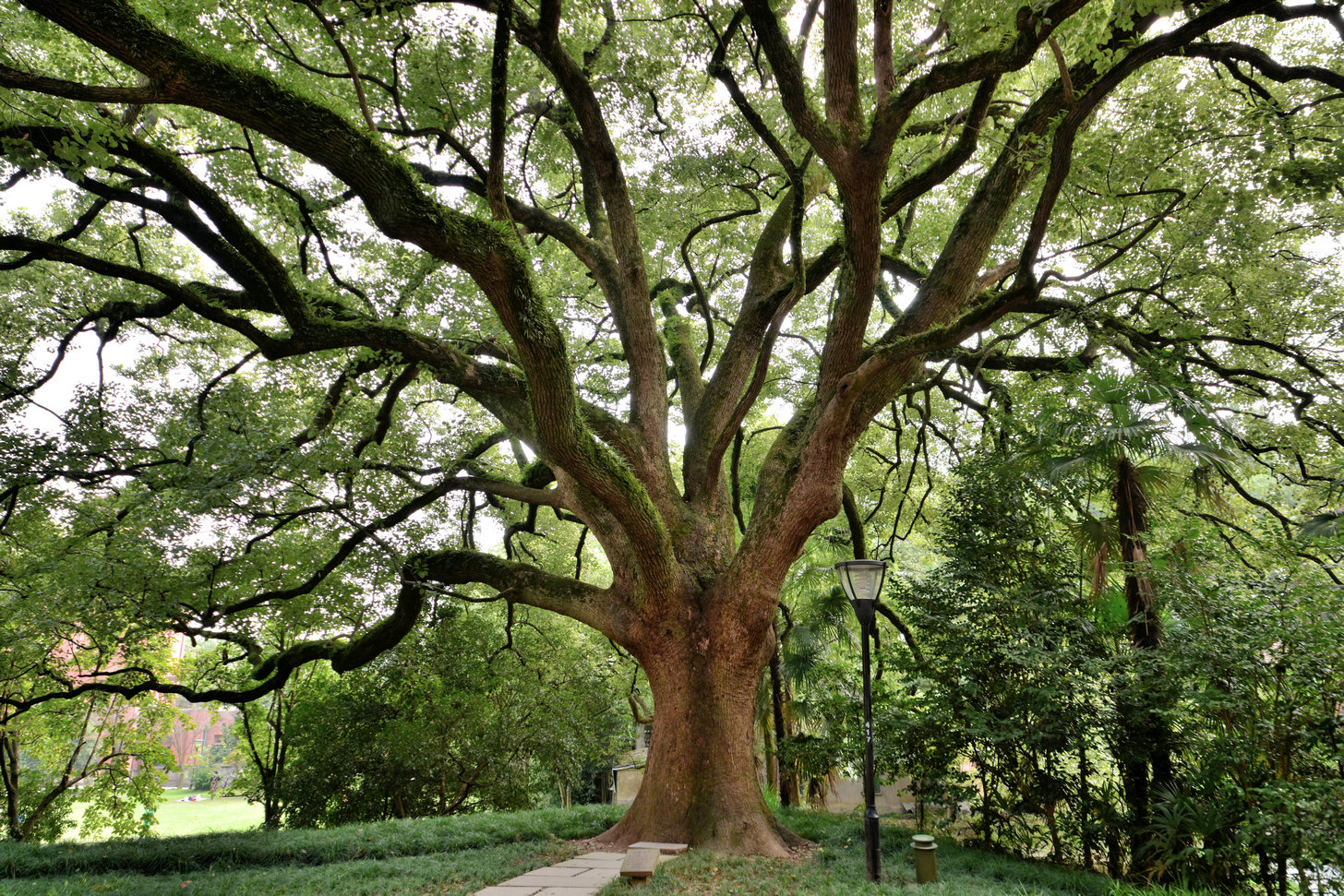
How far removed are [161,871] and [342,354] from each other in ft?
18.5

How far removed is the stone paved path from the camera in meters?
4.83

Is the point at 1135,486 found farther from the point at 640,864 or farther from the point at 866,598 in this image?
the point at 640,864

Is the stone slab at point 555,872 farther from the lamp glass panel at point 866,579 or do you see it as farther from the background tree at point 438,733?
the background tree at point 438,733

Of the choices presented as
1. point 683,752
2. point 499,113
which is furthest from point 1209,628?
point 499,113

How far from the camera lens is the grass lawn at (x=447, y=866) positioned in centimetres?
491

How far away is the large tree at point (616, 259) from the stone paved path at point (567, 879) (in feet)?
2.36

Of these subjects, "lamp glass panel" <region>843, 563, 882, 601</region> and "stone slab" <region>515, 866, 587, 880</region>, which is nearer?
"stone slab" <region>515, 866, 587, 880</region>

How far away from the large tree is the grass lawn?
1.07m

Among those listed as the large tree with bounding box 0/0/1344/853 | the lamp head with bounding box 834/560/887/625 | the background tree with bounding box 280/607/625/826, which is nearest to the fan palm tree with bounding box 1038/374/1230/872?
the large tree with bounding box 0/0/1344/853

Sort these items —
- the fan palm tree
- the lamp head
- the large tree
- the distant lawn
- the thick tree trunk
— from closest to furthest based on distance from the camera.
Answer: the large tree
the fan palm tree
the lamp head
the thick tree trunk
the distant lawn

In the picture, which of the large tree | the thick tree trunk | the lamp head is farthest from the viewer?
the thick tree trunk

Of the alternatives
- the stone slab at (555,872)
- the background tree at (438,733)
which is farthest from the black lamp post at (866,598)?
the background tree at (438,733)

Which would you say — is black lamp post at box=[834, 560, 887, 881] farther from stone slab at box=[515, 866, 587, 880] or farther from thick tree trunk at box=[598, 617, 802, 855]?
stone slab at box=[515, 866, 587, 880]

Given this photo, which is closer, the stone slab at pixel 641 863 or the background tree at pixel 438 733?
the stone slab at pixel 641 863
